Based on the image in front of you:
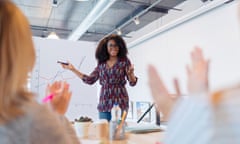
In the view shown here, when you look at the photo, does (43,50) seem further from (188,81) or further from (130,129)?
(188,81)

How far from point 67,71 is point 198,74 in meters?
3.10

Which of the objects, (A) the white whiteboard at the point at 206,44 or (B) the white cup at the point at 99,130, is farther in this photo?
(A) the white whiteboard at the point at 206,44

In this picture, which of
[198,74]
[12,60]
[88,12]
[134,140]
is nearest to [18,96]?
[12,60]

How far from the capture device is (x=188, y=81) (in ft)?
1.87

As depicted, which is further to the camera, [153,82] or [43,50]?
[43,50]

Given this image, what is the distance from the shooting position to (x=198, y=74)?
578 millimetres

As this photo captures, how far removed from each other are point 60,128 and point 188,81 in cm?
37

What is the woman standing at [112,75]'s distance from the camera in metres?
2.16

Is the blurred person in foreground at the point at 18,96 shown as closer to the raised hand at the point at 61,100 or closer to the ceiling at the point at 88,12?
the raised hand at the point at 61,100

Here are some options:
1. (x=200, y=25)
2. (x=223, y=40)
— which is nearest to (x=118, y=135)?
(x=223, y=40)

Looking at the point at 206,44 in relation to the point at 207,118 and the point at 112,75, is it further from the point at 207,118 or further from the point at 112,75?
the point at 207,118

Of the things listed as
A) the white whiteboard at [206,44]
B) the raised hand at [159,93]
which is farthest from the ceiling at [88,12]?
the raised hand at [159,93]

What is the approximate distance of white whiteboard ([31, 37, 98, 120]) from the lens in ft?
11.2

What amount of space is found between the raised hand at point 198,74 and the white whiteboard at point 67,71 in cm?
289
